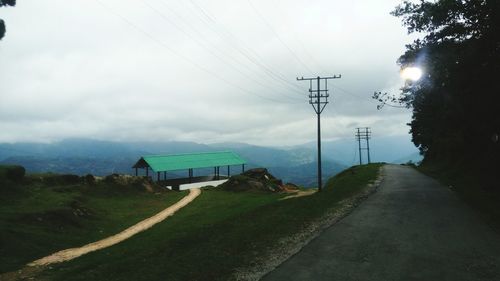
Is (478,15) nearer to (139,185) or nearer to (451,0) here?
(451,0)

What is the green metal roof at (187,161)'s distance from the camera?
7512cm

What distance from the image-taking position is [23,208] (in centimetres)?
3331

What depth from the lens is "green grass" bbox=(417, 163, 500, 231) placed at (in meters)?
23.8

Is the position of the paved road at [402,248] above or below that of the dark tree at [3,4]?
below

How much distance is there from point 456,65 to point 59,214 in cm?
3079

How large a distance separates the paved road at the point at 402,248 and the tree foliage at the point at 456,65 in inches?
314

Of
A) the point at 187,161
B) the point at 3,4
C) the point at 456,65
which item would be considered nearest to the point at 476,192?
the point at 456,65

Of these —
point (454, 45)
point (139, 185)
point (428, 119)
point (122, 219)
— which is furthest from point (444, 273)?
point (139, 185)

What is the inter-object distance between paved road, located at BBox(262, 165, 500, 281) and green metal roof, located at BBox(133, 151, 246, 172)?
53491mm

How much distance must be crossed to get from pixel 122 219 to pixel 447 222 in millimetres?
26999

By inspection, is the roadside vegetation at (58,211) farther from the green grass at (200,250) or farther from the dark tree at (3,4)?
the dark tree at (3,4)

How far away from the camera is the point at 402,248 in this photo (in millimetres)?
17359

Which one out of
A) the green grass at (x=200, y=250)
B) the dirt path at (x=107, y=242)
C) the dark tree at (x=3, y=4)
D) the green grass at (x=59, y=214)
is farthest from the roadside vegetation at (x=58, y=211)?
the dark tree at (x=3, y=4)

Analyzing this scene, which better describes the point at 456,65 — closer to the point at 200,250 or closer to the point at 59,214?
the point at 200,250
